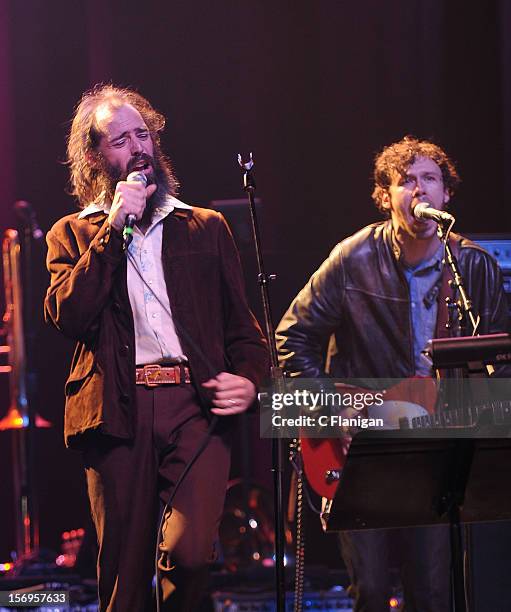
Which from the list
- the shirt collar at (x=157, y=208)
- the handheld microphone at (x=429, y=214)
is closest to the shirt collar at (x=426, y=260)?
the handheld microphone at (x=429, y=214)

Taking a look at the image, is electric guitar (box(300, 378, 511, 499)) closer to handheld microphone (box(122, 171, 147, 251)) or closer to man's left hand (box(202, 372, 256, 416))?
man's left hand (box(202, 372, 256, 416))

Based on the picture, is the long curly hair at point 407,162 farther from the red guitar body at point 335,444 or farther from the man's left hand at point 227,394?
the man's left hand at point 227,394

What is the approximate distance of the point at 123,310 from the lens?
3615 mm

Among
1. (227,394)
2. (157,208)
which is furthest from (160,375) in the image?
(157,208)

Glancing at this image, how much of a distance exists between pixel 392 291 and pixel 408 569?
1245mm

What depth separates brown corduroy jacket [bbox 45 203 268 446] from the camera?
348 centimetres

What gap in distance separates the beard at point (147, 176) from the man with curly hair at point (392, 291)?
3.81 ft

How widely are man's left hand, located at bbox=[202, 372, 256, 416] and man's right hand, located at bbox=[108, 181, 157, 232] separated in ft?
2.03

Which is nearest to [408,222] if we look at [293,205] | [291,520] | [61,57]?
[293,205]

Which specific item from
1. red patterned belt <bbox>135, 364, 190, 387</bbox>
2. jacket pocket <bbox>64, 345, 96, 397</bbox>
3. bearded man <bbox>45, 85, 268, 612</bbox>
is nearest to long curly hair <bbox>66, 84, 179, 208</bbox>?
bearded man <bbox>45, 85, 268, 612</bbox>

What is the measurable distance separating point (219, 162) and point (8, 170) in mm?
1185

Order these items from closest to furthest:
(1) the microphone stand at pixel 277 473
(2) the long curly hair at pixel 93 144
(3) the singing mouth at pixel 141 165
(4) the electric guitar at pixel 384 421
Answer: (1) the microphone stand at pixel 277 473
(3) the singing mouth at pixel 141 165
(2) the long curly hair at pixel 93 144
(4) the electric guitar at pixel 384 421

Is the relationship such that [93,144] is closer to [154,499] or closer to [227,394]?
[227,394]

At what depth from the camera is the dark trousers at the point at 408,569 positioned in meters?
4.26
